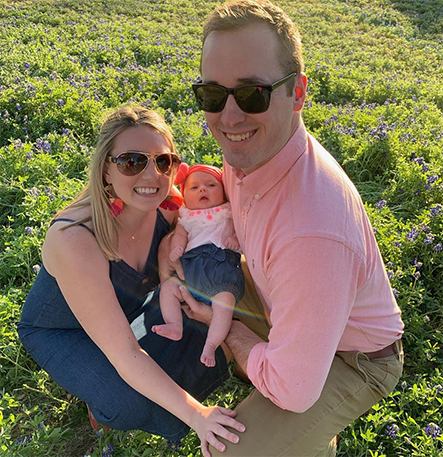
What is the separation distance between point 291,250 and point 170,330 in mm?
1167

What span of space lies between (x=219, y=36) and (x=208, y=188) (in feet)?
3.81

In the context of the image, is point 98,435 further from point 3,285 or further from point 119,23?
point 119,23

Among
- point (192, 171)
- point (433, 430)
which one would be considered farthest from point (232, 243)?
point (433, 430)

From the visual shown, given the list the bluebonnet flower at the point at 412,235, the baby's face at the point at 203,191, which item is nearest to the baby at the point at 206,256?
the baby's face at the point at 203,191

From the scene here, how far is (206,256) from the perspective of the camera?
2.99m

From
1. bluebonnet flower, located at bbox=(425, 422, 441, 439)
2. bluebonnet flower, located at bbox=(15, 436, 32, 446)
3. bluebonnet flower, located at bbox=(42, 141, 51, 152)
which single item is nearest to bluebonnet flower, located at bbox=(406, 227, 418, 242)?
bluebonnet flower, located at bbox=(425, 422, 441, 439)

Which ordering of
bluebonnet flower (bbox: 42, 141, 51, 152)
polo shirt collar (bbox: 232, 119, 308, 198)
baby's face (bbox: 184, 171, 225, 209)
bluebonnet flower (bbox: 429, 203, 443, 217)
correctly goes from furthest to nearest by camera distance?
bluebonnet flower (bbox: 42, 141, 51, 152), bluebonnet flower (bbox: 429, 203, 443, 217), baby's face (bbox: 184, 171, 225, 209), polo shirt collar (bbox: 232, 119, 308, 198)

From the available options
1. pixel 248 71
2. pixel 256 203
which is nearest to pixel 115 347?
pixel 256 203

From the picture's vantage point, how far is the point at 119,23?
12.1 m

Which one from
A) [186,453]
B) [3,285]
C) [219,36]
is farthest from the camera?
[3,285]

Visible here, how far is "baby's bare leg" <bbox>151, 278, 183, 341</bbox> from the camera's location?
114 inches

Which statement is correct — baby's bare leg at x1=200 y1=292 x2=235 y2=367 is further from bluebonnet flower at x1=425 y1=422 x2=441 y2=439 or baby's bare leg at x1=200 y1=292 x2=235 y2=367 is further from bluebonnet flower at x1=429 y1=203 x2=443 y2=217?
bluebonnet flower at x1=429 y1=203 x2=443 y2=217

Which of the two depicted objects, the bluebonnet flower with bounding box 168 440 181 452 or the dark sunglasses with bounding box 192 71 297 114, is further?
the bluebonnet flower with bounding box 168 440 181 452

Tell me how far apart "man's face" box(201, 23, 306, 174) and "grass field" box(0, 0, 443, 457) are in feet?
6.29
